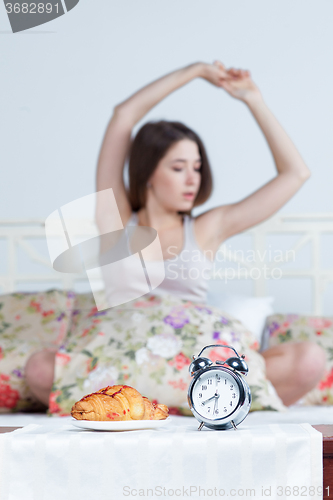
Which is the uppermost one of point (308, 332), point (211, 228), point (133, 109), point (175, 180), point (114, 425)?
point (133, 109)

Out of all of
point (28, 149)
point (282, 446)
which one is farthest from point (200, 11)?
point (282, 446)

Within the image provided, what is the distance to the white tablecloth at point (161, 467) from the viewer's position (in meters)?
0.65

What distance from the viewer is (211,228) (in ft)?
5.84

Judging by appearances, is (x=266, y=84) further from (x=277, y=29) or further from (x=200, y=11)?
(x=200, y=11)

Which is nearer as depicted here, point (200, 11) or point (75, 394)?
point (75, 394)

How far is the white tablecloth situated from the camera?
2.12 ft

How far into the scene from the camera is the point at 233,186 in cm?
181

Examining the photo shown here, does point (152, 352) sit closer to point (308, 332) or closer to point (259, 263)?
point (308, 332)

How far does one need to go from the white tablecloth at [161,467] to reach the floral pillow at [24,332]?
0.68m

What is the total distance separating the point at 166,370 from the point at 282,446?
47 cm

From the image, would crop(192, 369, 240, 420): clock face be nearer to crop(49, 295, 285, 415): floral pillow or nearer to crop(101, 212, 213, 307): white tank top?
crop(49, 295, 285, 415): floral pillow

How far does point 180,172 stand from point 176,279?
0.38 m

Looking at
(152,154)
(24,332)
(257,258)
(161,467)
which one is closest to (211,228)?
(257,258)

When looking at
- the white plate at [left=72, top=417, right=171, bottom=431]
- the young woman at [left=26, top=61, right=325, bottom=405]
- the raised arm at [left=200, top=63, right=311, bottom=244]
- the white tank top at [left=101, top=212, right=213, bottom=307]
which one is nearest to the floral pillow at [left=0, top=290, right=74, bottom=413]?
the white tank top at [left=101, top=212, right=213, bottom=307]
